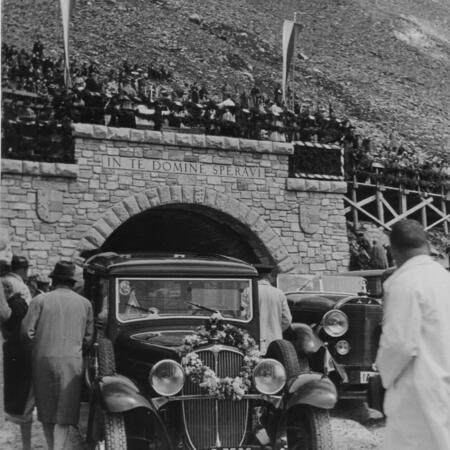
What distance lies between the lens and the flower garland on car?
6105 millimetres

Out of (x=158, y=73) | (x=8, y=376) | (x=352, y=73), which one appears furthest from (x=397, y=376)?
(x=352, y=73)

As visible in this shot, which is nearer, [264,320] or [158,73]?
[264,320]

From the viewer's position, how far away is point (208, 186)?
16.2m

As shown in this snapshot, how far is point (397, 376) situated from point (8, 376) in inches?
173

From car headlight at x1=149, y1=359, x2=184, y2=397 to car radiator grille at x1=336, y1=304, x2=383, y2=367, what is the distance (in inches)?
138

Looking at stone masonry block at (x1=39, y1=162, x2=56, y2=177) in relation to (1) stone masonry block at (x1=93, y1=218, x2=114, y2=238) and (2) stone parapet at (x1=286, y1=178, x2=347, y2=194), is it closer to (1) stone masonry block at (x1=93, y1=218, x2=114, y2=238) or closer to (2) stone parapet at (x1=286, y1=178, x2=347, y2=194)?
(1) stone masonry block at (x1=93, y1=218, x2=114, y2=238)

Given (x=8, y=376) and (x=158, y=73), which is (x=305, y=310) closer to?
(x=8, y=376)

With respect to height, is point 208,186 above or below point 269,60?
below

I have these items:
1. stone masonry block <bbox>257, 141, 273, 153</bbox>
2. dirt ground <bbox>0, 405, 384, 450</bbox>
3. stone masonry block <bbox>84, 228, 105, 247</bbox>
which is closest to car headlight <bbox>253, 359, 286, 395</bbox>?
dirt ground <bbox>0, 405, 384, 450</bbox>

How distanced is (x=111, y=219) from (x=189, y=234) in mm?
3258

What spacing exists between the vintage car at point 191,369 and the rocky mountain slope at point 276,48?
936 inches

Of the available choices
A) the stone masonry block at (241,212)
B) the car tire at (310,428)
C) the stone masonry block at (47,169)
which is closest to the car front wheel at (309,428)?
the car tire at (310,428)

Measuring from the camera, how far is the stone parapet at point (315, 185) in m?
16.9

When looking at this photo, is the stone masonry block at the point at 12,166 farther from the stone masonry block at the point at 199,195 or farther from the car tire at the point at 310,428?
the car tire at the point at 310,428
